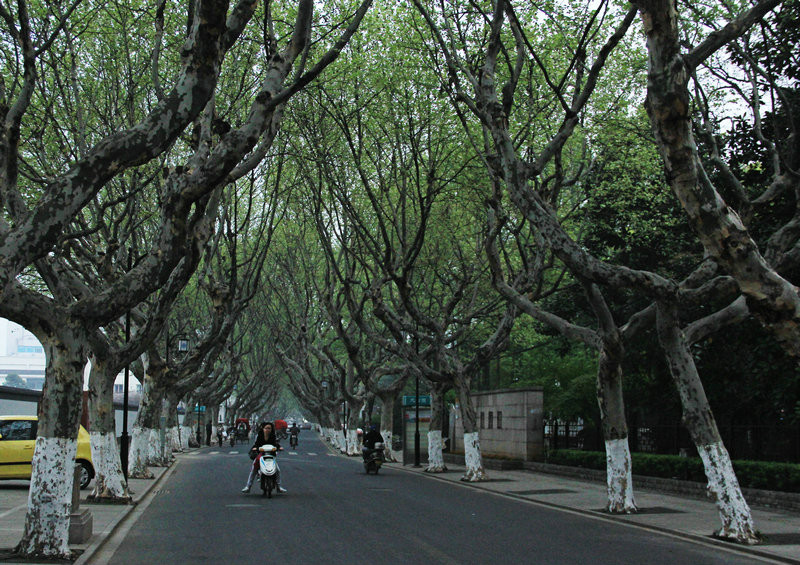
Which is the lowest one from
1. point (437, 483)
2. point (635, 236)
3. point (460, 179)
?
point (437, 483)

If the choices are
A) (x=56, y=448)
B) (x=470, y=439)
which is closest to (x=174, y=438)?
(x=470, y=439)

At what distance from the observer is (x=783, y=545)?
1240 cm

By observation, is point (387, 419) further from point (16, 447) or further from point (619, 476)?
point (619, 476)

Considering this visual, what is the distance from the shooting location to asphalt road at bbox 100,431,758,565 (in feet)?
35.7

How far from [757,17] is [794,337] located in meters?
5.15

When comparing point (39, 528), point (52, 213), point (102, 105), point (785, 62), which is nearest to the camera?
point (52, 213)

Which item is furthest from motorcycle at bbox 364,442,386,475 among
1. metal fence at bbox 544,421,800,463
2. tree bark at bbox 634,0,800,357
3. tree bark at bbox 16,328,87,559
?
tree bark at bbox 634,0,800,357

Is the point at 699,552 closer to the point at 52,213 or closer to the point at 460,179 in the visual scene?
the point at 52,213

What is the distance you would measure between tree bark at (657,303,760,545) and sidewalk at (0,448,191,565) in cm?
898

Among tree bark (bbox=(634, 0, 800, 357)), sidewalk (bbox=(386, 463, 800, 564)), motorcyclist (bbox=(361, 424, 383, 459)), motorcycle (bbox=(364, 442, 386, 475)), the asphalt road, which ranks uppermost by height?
tree bark (bbox=(634, 0, 800, 357))

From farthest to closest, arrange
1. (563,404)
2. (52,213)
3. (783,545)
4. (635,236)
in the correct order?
(563,404)
(635,236)
(783,545)
(52,213)

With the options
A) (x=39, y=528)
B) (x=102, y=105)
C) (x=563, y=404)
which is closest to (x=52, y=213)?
(x=39, y=528)

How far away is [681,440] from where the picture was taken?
2367cm

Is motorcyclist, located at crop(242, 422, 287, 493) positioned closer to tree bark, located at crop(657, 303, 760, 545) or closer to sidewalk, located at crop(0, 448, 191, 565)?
sidewalk, located at crop(0, 448, 191, 565)
